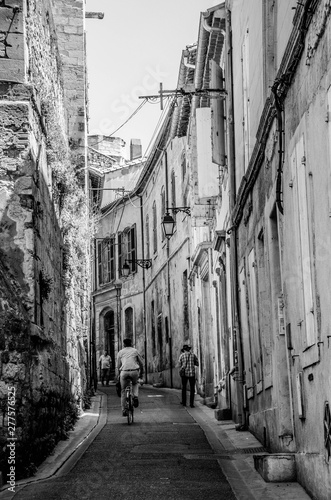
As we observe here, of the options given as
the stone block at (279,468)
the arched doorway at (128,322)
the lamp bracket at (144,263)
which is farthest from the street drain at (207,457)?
the arched doorway at (128,322)

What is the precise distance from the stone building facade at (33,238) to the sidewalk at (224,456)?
0.22 m

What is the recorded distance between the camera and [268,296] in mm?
10570

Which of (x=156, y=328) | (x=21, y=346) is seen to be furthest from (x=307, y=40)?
(x=156, y=328)

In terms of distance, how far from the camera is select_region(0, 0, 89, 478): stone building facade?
8.52 metres

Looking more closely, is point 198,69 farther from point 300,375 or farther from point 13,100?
point 300,375

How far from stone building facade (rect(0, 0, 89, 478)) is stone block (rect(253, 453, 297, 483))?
2.41 meters

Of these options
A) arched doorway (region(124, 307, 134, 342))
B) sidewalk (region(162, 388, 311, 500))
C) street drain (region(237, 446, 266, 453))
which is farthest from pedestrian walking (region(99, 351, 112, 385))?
street drain (region(237, 446, 266, 453))

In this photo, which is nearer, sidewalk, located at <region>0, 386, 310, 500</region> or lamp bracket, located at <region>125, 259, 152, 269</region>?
sidewalk, located at <region>0, 386, 310, 500</region>

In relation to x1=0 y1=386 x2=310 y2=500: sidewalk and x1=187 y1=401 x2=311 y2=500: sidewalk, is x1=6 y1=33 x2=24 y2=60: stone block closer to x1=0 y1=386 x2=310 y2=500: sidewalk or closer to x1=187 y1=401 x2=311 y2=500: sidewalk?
x1=0 y1=386 x2=310 y2=500: sidewalk

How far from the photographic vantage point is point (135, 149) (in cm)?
4047

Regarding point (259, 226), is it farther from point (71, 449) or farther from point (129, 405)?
point (129, 405)

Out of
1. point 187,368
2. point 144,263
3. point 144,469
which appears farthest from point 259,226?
point 144,263

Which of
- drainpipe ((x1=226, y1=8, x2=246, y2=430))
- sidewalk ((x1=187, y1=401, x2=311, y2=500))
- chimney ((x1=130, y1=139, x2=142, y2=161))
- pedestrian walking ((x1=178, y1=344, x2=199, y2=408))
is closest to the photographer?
sidewalk ((x1=187, y1=401, x2=311, y2=500))

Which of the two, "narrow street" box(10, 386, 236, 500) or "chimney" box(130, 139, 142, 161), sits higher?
"chimney" box(130, 139, 142, 161)
